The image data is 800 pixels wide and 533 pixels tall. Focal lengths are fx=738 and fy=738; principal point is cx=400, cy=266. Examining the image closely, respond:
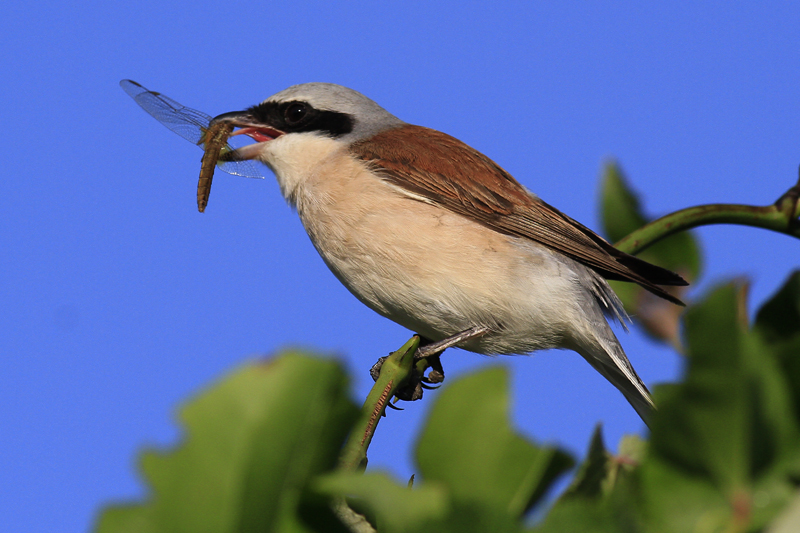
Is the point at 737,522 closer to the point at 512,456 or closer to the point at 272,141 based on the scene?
the point at 512,456

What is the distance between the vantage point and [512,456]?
0.94 metres

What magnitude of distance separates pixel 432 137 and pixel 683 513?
344cm

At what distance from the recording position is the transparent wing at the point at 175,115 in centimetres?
399

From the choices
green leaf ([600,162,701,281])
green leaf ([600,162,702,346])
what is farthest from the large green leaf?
green leaf ([600,162,701,281])

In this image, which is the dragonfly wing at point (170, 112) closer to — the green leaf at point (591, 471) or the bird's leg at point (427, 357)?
the bird's leg at point (427, 357)

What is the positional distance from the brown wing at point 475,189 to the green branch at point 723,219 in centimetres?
108

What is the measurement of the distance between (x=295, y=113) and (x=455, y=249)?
1352 millimetres

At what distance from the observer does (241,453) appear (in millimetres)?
814

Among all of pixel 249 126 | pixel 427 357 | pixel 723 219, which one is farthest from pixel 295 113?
pixel 723 219

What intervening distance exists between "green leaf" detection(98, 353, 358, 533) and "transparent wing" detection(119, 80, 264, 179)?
3.27 m

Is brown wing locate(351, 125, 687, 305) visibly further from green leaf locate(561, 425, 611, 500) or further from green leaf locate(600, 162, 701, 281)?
green leaf locate(561, 425, 611, 500)

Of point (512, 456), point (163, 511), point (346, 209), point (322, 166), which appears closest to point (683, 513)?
point (512, 456)

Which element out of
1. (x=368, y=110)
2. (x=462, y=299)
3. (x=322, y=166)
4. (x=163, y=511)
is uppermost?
(x=368, y=110)

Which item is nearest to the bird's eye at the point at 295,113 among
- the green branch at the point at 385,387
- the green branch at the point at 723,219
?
the green branch at the point at 723,219
